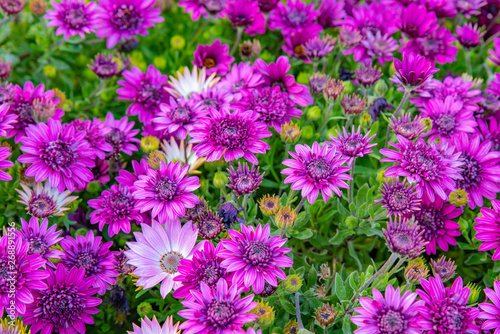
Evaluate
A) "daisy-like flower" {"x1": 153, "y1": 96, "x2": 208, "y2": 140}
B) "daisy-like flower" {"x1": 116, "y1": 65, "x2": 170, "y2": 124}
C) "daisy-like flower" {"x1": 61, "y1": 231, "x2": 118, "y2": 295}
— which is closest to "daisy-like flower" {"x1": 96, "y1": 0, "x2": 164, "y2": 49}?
"daisy-like flower" {"x1": 116, "y1": 65, "x2": 170, "y2": 124}

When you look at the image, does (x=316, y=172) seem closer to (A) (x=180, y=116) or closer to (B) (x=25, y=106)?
(A) (x=180, y=116)

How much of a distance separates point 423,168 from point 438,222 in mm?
446

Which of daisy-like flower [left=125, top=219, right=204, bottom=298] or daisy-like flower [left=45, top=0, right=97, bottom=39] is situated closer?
daisy-like flower [left=125, top=219, right=204, bottom=298]

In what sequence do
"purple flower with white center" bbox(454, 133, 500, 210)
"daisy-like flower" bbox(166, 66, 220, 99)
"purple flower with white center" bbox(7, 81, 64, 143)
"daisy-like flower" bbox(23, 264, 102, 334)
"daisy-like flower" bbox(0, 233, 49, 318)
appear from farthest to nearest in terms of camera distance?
"daisy-like flower" bbox(166, 66, 220, 99) → "purple flower with white center" bbox(7, 81, 64, 143) → "purple flower with white center" bbox(454, 133, 500, 210) → "daisy-like flower" bbox(23, 264, 102, 334) → "daisy-like flower" bbox(0, 233, 49, 318)

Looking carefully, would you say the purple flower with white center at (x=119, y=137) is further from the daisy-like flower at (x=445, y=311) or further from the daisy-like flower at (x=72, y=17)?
the daisy-like flower at (x=445, y=311)

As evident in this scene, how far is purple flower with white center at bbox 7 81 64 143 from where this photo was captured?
2180mm

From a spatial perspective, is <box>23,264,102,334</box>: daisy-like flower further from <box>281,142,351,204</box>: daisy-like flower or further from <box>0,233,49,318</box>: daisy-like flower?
<box>281,142,351,204</box>: daisy-like flower

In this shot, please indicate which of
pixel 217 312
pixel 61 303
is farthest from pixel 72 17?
pixel 217 312

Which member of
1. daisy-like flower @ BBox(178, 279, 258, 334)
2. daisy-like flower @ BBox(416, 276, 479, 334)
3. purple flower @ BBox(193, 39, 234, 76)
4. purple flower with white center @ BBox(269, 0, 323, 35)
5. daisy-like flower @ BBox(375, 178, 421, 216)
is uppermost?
purple flower with white center @ BBox(269, 0, 323, 35)

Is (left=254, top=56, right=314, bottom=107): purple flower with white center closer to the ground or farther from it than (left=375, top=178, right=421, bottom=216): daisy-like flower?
farther from it

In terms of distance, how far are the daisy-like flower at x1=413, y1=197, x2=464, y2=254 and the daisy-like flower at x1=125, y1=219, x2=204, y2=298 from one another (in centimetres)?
109

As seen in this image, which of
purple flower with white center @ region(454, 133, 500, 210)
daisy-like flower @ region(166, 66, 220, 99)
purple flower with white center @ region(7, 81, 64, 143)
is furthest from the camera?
daisy-like flower @ region(166, 66, 220, 99)

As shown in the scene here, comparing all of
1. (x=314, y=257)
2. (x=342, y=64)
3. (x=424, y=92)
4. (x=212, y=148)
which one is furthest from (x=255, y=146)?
(x=342, y=64)

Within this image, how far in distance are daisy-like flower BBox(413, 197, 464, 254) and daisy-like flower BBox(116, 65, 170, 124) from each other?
152cm
